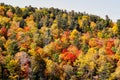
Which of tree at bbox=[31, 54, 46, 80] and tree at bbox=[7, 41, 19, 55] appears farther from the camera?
tree at bbox=[7, 41, 19, 55]

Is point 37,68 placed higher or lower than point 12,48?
lower

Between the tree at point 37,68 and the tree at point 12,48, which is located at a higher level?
the tree at point 12,48

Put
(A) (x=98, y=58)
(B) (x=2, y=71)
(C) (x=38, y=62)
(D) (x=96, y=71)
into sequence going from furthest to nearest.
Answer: (A) (x=98, y=58) → (D) (x=96, y=71) → (C) (x=38, y=62) → (B) (x=2, y=71)

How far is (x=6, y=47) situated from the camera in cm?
18362

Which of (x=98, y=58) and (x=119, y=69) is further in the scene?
(x=98, y=58)

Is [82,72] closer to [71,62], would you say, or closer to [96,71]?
[96,71]

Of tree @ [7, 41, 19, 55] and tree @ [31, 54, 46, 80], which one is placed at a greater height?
tree @ [7, 41, 19, 55]

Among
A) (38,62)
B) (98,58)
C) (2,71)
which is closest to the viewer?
(2,71)

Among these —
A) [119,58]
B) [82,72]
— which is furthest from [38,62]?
[119,58]

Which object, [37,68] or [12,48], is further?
[12,48]

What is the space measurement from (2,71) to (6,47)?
110 ft

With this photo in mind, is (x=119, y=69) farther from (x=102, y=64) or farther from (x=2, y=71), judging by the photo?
(x=2, y=71)

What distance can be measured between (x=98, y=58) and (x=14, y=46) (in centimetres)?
3713

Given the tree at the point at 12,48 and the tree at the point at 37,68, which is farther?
the tree at the point at 12,48
